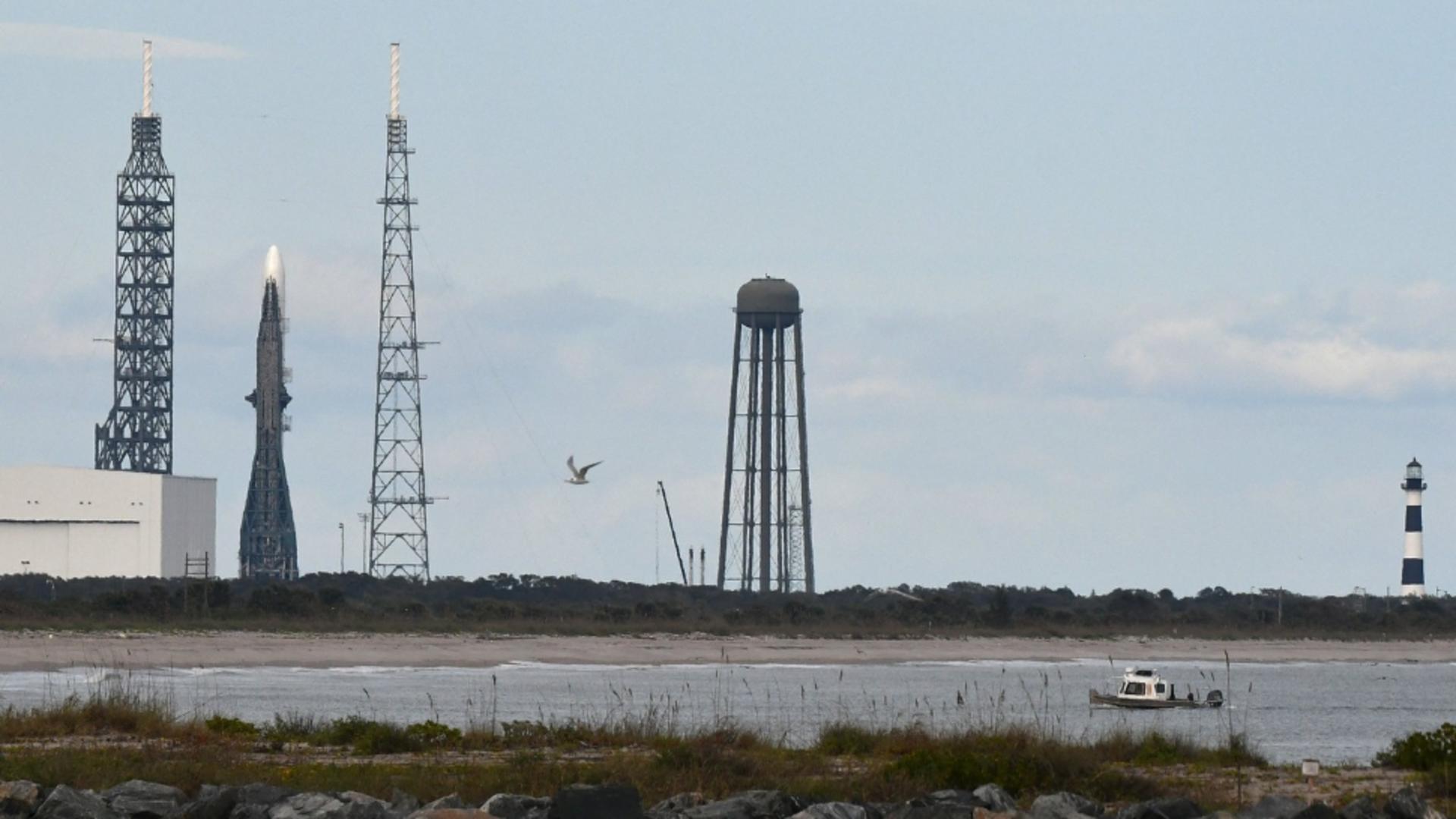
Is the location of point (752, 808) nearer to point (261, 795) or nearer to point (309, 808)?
point (309, 808)

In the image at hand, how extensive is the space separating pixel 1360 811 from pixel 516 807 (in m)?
7.51

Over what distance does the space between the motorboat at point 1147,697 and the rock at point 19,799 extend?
40.5 metres

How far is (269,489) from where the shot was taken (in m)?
126

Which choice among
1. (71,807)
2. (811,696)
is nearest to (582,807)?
(71,807)

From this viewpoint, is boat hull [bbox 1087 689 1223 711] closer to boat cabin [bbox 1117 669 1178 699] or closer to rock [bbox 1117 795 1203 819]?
boat cabin [bbox 1117 669 1178 699]

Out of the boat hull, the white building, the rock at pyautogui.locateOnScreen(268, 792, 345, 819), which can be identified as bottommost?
the boat hull

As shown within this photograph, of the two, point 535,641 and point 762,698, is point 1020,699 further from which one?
point 535,641

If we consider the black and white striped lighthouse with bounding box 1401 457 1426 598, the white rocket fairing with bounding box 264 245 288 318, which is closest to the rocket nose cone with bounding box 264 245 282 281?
the white rocket fairing with bounding box 264 245 288 318

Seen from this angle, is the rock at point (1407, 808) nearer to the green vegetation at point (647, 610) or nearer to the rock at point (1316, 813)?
the rock at point (1316, 813)

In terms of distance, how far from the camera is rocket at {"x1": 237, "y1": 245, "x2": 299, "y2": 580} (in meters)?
125

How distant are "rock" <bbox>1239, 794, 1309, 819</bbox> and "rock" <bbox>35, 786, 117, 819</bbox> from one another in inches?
391

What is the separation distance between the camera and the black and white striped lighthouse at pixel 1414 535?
14938 centimetres

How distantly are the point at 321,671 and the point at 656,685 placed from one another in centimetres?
1190

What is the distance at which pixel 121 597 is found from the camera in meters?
91.9
